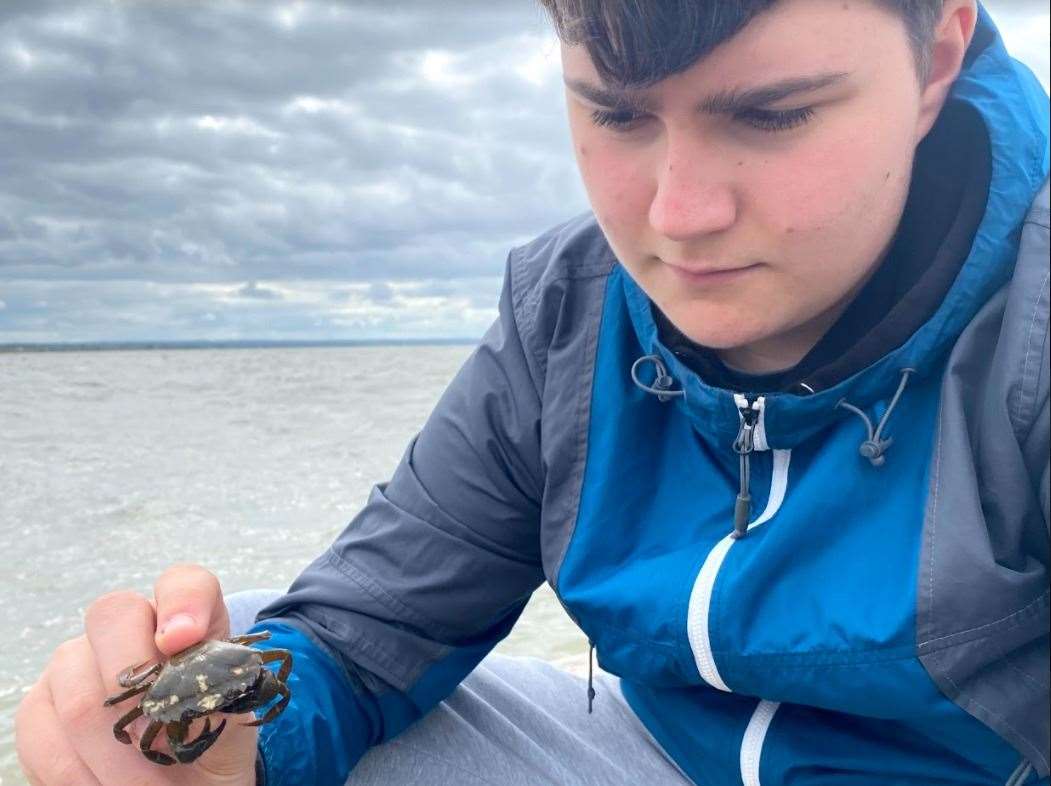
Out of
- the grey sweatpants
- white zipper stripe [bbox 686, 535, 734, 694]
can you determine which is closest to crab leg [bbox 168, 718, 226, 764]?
the grey sweatpants

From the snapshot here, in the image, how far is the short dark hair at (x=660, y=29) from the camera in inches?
45.1

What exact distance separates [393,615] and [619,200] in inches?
33.8

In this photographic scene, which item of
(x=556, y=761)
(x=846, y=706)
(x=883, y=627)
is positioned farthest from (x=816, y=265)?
(x=556, y=761)

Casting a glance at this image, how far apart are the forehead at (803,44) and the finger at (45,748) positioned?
1267mm

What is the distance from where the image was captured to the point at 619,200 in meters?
1.40

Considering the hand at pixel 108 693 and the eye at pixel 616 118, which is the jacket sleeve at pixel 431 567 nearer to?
the hand at pixel 108 693

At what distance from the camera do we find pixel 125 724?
1396 millimetres

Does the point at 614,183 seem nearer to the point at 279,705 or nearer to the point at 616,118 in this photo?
the point at 616,118

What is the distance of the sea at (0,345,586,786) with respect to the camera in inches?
139

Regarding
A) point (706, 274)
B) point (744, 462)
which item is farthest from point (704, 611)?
point (706, 274)

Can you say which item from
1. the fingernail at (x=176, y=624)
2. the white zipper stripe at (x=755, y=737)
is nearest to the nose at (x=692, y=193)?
the white zipper stripe at (x=755, y=737)

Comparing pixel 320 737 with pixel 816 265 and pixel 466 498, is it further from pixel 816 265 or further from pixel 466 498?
pixel 816 265

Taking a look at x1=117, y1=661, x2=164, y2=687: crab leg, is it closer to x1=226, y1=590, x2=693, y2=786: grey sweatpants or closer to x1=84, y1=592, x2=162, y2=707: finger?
x1=84, y1=592, x2=162, y2=707: finger

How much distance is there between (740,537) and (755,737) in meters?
0.34
